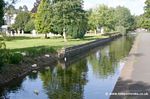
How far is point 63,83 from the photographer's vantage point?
26391mm

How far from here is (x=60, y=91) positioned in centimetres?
2325

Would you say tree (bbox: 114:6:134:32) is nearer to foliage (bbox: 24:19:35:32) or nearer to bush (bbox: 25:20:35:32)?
foliage (bbox: 24:19:35:32)

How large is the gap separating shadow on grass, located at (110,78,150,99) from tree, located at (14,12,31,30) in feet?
274

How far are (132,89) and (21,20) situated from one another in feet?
284

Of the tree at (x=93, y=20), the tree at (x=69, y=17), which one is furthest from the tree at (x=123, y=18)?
the tree at (x=69, y=17)

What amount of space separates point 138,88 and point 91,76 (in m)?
11.1

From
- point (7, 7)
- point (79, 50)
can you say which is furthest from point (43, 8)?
point (7, 7)

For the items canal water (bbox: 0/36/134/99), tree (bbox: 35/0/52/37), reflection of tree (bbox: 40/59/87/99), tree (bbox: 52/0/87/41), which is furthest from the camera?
tree (bbox: 35/0/52/37)

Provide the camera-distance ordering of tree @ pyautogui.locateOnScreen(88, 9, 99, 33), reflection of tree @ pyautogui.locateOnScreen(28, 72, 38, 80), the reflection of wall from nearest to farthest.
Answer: reflection of tree @ pyautogui.locateOnScreen(28, 72, 38, 80) → the reflection of wall → tree @ pyautogui.locateOnScreen(88, 9, 99, 33)

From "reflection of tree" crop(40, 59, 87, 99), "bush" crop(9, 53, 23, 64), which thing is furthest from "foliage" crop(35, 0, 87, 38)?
"bush" crop(9, 53, 23, 64)

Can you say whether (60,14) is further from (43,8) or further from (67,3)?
(43,8)

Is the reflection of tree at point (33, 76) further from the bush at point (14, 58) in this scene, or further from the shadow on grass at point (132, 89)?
the shadow on grass at point (132, 89)

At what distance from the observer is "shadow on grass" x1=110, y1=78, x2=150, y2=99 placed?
17359 millimetres

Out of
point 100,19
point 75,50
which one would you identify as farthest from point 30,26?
point 75,50
